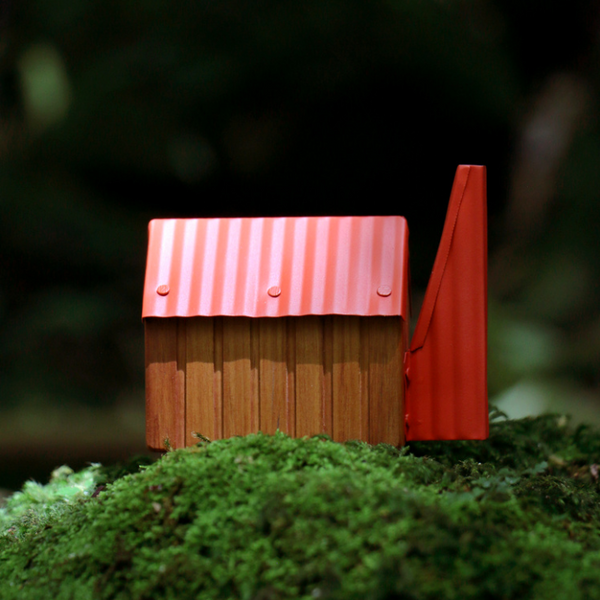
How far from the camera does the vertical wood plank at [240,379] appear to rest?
304cm

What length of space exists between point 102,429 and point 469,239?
4.20m

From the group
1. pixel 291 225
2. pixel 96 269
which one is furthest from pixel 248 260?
pixel 96 269

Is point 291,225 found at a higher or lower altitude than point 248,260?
higher

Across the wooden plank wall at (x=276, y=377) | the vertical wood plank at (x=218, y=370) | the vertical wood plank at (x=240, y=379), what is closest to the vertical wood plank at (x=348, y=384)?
the wooden plank wall at (x=276, y=377)

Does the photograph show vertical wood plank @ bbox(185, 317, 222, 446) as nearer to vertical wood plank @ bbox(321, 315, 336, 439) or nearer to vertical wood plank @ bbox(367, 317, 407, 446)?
vertical wood plank @ bbox(321, 315, 336, 439)

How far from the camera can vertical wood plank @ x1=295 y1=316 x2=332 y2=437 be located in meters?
3.01

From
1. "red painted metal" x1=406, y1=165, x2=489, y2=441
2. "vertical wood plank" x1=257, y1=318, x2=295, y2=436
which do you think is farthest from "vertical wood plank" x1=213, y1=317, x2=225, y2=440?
"red painted metal" x1=406, y1=165, x2=489, y2=441

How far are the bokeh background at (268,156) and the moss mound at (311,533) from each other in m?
2.79

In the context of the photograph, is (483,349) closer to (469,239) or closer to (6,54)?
(469,239)

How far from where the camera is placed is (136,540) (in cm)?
220

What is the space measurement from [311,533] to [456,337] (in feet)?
4.80

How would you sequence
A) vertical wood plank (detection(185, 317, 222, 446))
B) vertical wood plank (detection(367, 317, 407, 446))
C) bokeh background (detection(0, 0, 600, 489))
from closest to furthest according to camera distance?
1. vertical wood plank (detection(367, 317, 407, 446))
2. vertical wood plank (detection(185, 317, 222, 446))
3. bokeh background (detection(0, 0, 600, 489))

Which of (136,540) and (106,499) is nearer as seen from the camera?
(136,540)

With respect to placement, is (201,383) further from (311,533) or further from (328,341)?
(311,533)
